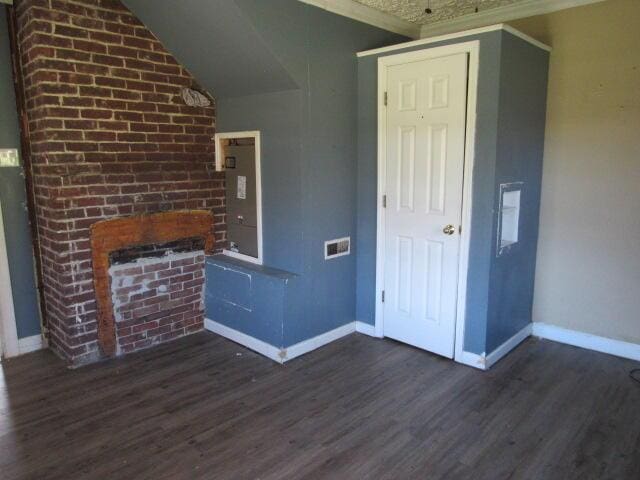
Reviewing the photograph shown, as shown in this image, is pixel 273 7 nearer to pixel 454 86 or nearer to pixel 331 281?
pixel 454 86

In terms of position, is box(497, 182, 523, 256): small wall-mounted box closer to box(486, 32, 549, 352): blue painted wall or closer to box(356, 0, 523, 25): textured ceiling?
box(486, 32, 549, 352): blue painted wall

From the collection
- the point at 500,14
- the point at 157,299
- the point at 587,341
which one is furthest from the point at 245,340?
the point at 500,14

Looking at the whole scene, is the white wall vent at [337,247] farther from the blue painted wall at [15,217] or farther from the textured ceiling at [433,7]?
the blue painted wall at [15,217]

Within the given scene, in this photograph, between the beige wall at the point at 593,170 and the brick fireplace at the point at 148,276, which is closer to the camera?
the beige wall at the point at 593,170

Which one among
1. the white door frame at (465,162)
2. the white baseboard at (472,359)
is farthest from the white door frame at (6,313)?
the white baseboard at (472,359)

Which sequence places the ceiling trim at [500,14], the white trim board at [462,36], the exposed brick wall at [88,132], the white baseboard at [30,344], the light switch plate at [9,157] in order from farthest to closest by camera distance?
the white baseboard at [30,344], the ceiling trim at [500,14], the light switch plate at [9,157], the exposed brick wall at [88,132], the white trim board at [462,36]

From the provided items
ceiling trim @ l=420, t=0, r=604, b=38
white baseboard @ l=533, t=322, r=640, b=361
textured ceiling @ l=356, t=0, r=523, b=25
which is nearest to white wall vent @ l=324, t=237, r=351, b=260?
white baseboard @ l=533, t=322, r=640, b=361

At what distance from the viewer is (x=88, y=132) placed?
123 inches

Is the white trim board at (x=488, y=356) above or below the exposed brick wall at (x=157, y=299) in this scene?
below

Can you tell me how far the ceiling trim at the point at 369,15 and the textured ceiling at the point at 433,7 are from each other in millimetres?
44

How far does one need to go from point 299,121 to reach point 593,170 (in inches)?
83.4

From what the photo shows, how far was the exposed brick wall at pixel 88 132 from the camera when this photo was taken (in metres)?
2.96

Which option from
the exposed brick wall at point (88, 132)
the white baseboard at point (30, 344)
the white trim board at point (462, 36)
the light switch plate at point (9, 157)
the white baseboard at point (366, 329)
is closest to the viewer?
the white trim board at point (462, 36)

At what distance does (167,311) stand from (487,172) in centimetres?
256
